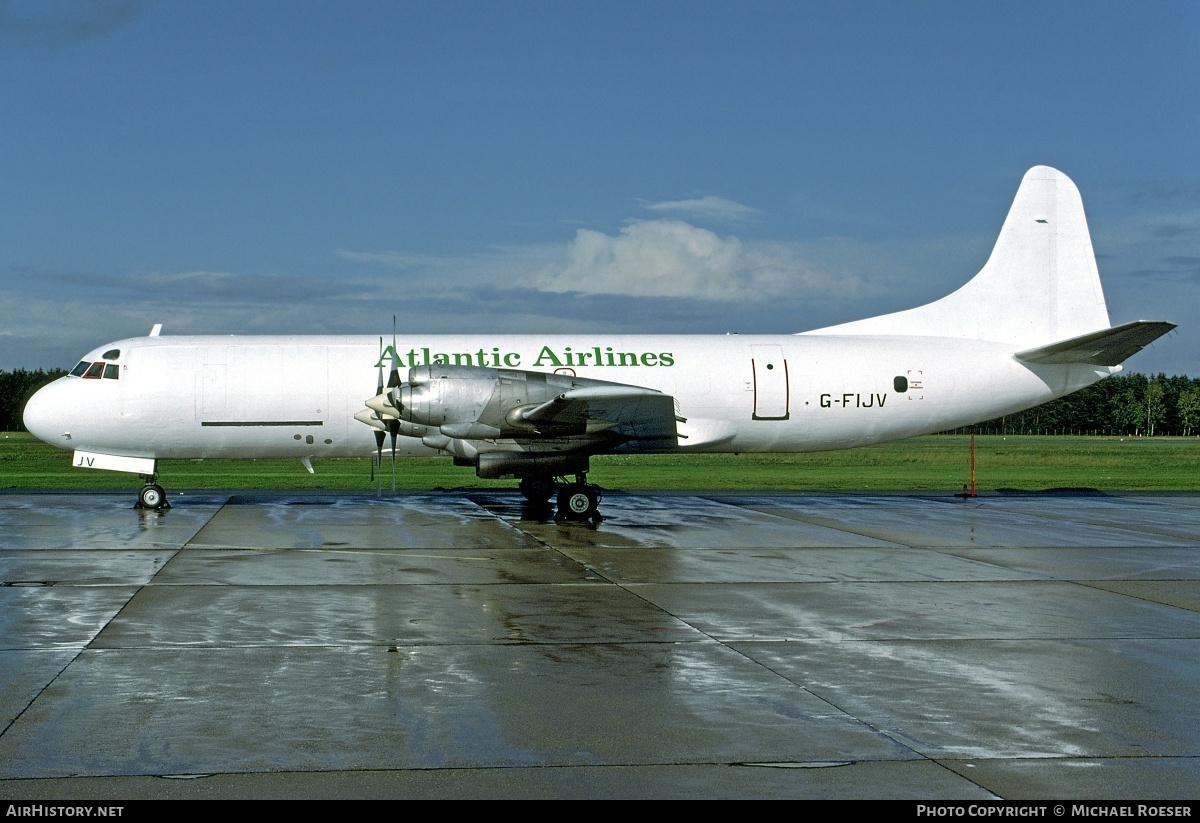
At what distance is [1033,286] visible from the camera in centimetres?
2561

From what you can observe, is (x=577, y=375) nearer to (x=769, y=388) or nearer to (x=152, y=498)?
(x=769, y=388)

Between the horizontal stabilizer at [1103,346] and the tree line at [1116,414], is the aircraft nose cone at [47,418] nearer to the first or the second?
the horizontal stabilizer at [1103,346]

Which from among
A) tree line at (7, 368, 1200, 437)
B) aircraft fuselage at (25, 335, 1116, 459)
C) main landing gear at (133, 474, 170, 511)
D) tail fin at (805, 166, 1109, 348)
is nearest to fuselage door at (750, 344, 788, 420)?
aircraft fuselage at (25, 335, 1116, 459)

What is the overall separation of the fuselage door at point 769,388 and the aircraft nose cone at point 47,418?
1464cm

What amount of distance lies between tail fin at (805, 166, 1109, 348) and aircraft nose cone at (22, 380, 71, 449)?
18.4 metres

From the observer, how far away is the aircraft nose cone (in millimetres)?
22625

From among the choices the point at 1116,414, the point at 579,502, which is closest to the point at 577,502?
the point at 579,502

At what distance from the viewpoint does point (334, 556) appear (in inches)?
629

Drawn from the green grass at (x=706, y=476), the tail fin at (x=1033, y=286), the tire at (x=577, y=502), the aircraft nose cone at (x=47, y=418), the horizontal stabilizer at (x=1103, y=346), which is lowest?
the green grass at (x=706, y=476)

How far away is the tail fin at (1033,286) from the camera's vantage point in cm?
2547

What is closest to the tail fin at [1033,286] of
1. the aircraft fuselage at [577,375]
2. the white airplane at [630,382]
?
the white airplane at [630,382]
